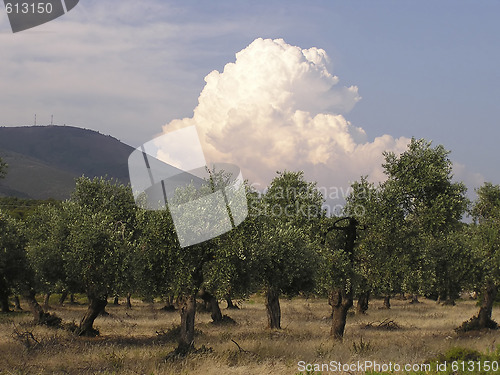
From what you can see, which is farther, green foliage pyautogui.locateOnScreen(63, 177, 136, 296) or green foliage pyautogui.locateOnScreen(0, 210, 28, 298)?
green foliage pyautogui.locateOnScreen(0, 210, 28, 298)

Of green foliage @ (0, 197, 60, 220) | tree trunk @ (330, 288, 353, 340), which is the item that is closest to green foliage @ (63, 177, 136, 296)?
tree trunk @ (330, 288, 353, 340)

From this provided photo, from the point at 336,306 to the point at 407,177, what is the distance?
10198 mm

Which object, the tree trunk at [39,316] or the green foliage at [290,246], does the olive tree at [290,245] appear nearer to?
the green foliage at [290,246]

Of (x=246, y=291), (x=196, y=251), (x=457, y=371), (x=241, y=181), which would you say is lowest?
(x=457, y=371)

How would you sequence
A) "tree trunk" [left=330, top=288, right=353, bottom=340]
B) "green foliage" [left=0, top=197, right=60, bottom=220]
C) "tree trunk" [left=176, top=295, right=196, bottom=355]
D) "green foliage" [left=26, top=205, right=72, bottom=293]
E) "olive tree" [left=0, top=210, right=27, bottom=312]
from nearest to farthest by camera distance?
"tree trunk" [left=176, top=295, right=196, bottom=355] → "tree trunk" [left=330, top=288, right=353, bottom=340] → "green foliage" [left=26, top=205, right=72, bottom=293] → "olive tree" [left=0, top=210, right=27, bottom=312] → "green foliage" [left=0, top=197, right=60, bottom=220]

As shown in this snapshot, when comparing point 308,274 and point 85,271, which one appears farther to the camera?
point 308,274

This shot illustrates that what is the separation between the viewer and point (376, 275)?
3092cm

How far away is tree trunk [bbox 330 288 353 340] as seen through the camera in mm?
33094

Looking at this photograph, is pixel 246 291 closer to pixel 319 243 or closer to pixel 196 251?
pixel 196 251

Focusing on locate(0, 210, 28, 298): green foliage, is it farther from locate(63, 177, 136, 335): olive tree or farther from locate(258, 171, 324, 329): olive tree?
locate(258, 171, 324, 329): olive tree

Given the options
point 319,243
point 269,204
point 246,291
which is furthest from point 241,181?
point 269,204

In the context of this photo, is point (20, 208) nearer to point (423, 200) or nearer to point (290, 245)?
point (290, 245)

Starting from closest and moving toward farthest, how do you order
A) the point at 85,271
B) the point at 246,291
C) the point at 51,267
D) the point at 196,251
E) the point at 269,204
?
1. the point at 196,251
2. the point at 246,291
3. the point at 85,271
4. the point at 51,267
5. the point at 269,204

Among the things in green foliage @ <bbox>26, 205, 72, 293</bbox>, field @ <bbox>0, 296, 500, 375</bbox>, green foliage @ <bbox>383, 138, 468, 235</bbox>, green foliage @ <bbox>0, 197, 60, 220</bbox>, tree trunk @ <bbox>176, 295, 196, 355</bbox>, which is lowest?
field @ <bbox>0, 296, 500, 375</bbox>
